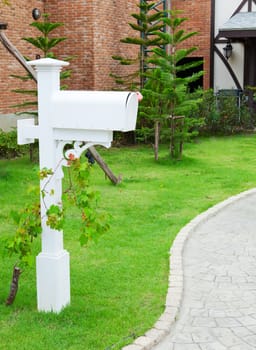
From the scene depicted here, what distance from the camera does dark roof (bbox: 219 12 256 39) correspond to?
17422 millimetres

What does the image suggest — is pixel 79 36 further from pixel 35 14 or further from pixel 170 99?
pixel 170 99

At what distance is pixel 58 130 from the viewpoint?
4.26 metres

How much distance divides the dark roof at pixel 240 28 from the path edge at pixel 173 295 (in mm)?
11129

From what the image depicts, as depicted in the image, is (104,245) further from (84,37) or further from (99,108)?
(84,37)

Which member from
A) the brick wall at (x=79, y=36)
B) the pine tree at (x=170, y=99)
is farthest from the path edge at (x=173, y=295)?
the brick wall at (x=79, y=36)

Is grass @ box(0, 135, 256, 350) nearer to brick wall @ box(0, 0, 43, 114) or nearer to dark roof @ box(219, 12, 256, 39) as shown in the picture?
brick wall @ box(0, 0, 43, 114)

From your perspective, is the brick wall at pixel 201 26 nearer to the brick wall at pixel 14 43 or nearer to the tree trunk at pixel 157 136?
the brick wall at pixel 14 43

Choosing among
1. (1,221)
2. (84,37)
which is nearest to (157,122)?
(84,37)

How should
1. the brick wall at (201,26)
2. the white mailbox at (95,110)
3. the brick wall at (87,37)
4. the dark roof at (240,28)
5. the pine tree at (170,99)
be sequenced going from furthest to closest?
the brick wall at (201,26) → the dark roof at (240,28) → the brick wall at (87,37) → the pine tree at (170,99) → the white mailbox at (95,110)

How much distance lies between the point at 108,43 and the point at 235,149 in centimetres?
442

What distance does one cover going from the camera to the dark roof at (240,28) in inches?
686

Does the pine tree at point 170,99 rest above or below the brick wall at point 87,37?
below

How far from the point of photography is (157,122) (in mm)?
11875

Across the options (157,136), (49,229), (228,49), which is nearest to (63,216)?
(49,229)
